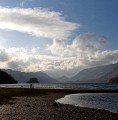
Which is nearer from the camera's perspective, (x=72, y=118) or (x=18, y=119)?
(x=18, y=119)

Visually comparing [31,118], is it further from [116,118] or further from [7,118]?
[116,118]

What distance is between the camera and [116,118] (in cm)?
3409

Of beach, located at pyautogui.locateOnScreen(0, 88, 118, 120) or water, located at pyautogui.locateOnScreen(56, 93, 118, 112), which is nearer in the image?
beach, located at pyautogui.locateOnScreen(0, 88, 118, 120)

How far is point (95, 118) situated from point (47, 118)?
19.8 ft

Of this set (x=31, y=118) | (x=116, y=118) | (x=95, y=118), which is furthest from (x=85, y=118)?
(x=31, y=118)

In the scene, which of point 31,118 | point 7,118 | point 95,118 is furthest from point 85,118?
point 7,118

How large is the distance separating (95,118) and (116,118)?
2616mm

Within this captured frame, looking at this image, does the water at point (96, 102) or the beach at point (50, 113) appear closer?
the beach at point (50, 113)

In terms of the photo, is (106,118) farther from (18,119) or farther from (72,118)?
(18,119)

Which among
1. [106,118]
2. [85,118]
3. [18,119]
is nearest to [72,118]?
[85,118]

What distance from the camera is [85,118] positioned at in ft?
110

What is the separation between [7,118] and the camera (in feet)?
105

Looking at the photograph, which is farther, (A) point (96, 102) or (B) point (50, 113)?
(A) point (96, 102)

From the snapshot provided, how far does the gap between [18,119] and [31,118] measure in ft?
6.70
